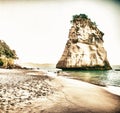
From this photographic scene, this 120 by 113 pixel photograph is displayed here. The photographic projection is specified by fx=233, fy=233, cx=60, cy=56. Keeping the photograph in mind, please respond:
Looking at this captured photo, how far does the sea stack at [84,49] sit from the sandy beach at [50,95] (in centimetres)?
64

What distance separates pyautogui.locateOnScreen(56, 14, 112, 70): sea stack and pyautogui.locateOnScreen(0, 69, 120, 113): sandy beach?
25.2 inches

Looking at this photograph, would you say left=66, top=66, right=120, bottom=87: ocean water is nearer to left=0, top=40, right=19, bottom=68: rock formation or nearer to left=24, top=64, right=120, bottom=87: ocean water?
left=24, top=64, right=120, bottom=87: ocean water

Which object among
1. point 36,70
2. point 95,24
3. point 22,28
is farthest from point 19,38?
point 95,24

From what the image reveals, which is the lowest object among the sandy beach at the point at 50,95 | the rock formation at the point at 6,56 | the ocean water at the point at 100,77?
the sandy beach at the point at 50,95

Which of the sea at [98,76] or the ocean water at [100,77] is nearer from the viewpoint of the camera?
the sea at [98,76]

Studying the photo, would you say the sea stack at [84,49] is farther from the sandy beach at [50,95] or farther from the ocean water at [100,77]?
the sandy beach at [50,95]

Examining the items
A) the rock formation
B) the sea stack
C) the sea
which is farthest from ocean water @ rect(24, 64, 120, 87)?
the rock formation

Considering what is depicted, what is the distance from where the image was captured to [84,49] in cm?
496

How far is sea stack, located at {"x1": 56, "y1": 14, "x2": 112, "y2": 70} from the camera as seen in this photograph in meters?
4.44

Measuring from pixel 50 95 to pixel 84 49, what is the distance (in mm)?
1816

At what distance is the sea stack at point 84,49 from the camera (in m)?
4.44

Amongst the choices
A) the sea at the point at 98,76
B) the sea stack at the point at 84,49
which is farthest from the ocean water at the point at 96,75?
the sea stack at the point at 84,49

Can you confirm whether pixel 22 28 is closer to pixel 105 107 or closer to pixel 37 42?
pixel 37 42

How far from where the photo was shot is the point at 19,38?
4.12 metres
